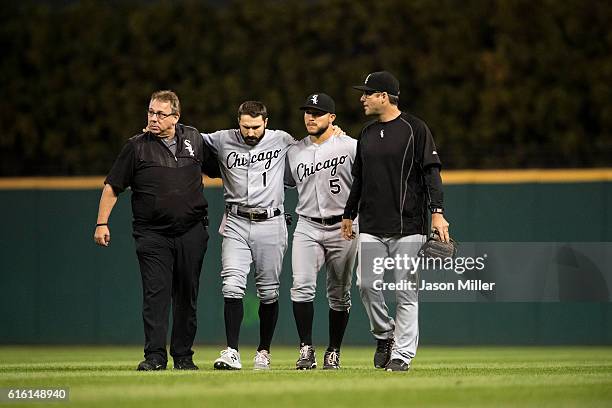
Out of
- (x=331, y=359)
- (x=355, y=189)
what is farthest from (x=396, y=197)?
(x=331, y=359)

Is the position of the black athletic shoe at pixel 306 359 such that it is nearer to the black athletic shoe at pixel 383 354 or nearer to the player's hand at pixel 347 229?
the black athletic shoe at pixel 383 354

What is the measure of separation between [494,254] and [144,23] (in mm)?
8598

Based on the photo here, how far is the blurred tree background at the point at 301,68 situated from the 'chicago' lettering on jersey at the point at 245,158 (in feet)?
22.3

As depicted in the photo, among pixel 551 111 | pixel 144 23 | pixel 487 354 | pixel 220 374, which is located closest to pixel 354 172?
pixel 220 374

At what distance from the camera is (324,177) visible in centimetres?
934

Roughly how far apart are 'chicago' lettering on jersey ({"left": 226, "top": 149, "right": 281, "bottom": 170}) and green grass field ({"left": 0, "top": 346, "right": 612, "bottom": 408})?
4.94 ft

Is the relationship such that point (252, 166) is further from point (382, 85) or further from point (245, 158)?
point (382, 85)

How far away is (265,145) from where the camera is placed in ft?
31.0

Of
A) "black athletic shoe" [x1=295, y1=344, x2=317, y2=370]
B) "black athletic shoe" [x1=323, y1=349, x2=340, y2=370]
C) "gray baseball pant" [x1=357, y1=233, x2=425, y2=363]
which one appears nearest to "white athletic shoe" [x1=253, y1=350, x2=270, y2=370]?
"black athletic shoe" [x1=295, y1=344, x2=317, y2=370]

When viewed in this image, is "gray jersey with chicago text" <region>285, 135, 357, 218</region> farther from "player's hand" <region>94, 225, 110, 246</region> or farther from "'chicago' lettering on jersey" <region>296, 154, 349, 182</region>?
"player's hand" <region>94, 225, 110, 246</region>

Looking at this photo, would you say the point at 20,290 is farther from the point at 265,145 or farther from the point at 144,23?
the point at 144,23

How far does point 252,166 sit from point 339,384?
2252mm
